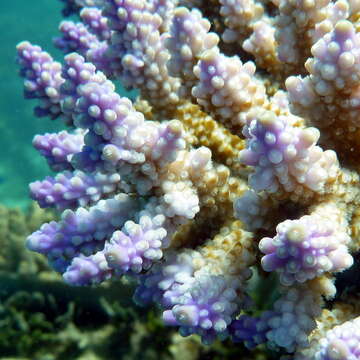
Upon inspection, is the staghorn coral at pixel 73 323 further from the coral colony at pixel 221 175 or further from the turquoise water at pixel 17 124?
the turquoise water at pixel 17 124

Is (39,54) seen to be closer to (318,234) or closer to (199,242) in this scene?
(199,242)

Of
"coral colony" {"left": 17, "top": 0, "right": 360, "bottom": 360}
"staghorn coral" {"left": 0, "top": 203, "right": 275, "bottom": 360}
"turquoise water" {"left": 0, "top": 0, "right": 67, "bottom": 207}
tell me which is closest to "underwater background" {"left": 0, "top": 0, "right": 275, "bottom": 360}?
"staghorn coral" {"left": 0, "top": 203, "right": 275, "bottom": 360}

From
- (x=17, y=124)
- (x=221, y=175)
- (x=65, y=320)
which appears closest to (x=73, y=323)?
(x=65, y=320)

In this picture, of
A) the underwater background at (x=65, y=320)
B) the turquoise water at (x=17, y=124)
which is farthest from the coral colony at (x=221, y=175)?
the turquoise water at (x=17, y=124)

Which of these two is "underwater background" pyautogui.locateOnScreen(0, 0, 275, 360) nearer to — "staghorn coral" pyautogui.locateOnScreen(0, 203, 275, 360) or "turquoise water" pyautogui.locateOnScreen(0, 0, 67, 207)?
"staghorn coral" pyautogui.locateOnScreen(0, 203, 275, 360)

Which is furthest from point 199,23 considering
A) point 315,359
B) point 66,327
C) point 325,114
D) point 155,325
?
point 66,327

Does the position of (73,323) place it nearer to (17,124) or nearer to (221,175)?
(221,175)
